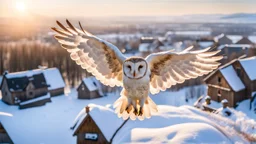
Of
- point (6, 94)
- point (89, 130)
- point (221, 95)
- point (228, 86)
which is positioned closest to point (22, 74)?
point (6, 94)

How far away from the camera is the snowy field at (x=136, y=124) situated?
7.18 metres

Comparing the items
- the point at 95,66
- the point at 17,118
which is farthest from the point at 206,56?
the point at 17,118

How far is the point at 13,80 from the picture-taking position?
1706 cm

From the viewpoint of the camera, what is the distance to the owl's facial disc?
3.39 meters

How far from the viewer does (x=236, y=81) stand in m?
13.4

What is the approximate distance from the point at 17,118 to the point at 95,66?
11.1m

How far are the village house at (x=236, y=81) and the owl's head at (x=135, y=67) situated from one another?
10446 mm

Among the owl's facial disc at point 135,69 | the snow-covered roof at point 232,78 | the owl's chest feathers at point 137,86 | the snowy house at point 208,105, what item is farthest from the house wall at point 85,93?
the owl's facial disc at point 135,69

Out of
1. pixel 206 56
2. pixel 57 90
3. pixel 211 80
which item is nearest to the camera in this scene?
pixel 206 56

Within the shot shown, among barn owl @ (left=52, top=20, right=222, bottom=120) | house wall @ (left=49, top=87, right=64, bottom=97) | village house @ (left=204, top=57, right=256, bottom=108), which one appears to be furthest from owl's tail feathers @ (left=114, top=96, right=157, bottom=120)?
house wall @ (left=49, top=87, right=64, bottom=97)

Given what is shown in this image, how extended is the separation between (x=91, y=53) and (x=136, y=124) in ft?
14.1

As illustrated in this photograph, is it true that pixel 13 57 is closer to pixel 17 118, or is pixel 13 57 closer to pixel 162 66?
pixel 17 118

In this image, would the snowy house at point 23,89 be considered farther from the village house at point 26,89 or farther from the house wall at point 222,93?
the house wall at point 222,93

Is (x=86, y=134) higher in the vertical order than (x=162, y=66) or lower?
lower
